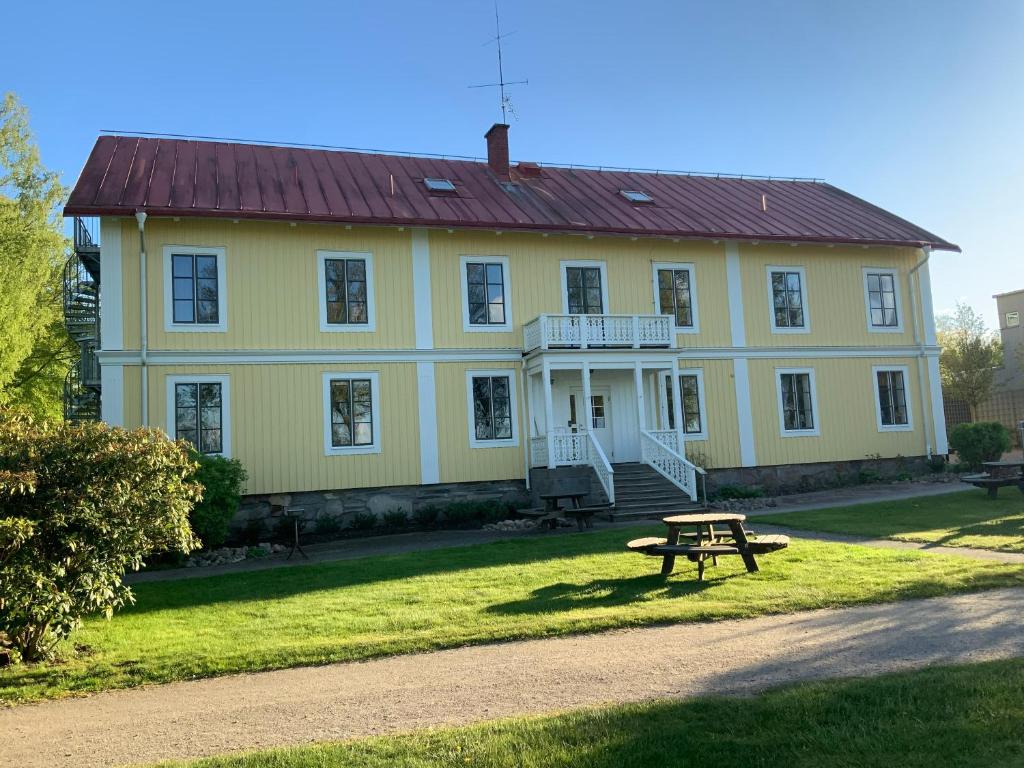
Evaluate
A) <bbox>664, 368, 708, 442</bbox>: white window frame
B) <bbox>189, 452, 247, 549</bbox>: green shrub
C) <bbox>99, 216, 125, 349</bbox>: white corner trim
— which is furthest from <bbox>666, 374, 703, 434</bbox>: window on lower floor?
<bbox>99, 216, 125, 349</bbox>: white corner trim

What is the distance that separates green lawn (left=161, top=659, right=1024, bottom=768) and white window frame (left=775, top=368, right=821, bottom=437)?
17.2 meters

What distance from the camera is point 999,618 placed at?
7621mm

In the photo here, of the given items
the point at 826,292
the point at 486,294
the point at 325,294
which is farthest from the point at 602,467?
the point at 826,292

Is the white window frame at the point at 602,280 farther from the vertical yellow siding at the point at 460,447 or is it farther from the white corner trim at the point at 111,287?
the white corner trim at the point at 111,287

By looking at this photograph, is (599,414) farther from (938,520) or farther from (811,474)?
(938,520)

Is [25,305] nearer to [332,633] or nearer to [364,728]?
[332,633]

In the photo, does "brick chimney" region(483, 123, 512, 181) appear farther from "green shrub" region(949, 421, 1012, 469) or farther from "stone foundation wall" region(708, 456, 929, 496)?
"green shrub" region(949, 421, 1012, 469)

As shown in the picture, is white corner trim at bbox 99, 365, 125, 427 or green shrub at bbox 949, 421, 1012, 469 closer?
white corner trim at bbox 99, 365, 125, 427

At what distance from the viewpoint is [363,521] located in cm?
1830

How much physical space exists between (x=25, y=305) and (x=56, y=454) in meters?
22.5

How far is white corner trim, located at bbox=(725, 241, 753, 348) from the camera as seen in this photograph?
22078mm

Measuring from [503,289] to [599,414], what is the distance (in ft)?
13.5

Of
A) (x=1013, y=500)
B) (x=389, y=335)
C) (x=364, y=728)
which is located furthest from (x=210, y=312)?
(x=1013, y=500)

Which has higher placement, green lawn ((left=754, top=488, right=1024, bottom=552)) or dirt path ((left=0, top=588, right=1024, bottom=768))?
green lawn ((left=754, top=488, right=1024, bottom=552))
